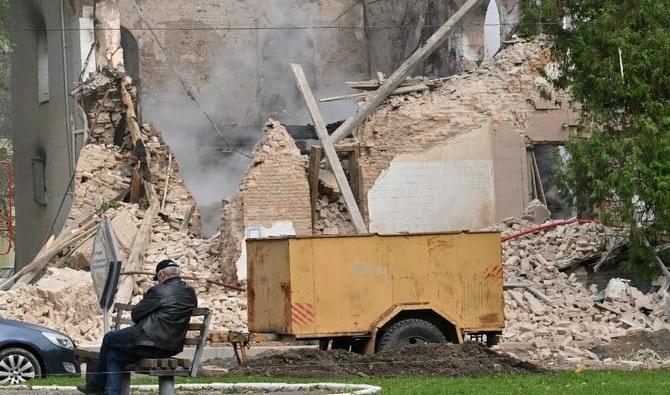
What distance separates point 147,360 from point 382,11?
1117 inches

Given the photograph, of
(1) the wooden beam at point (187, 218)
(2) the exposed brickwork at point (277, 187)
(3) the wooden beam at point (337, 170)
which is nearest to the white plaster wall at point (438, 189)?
(3) the wooden beam at point (337, 170)

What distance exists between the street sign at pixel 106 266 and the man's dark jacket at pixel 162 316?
3330 mm

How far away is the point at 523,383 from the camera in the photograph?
1576 centimetres

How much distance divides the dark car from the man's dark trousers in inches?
184

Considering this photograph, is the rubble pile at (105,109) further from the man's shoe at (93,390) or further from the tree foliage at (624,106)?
the man's shoe at (93,390)

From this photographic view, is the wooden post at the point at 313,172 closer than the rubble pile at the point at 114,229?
No

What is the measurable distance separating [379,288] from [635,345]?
4.97m

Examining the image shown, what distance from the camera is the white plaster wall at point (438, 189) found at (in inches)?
1246

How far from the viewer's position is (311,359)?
64.9 feet

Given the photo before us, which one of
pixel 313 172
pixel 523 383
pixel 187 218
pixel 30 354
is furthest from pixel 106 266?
pixel 187 218

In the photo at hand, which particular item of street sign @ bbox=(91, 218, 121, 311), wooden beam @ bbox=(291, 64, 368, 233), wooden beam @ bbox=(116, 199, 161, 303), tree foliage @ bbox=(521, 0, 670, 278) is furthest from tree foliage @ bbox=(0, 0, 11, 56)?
street sign @ bbox=(91, 218, 121, 311)

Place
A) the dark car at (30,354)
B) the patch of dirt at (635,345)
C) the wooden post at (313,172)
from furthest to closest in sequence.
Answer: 1. the wooden post at (313,172)
2. the patch of dirt at (635,345)
3. the dark car at (30,354)

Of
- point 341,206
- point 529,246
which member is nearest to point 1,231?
point 341,206

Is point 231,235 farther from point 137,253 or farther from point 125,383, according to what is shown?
point 125,383
